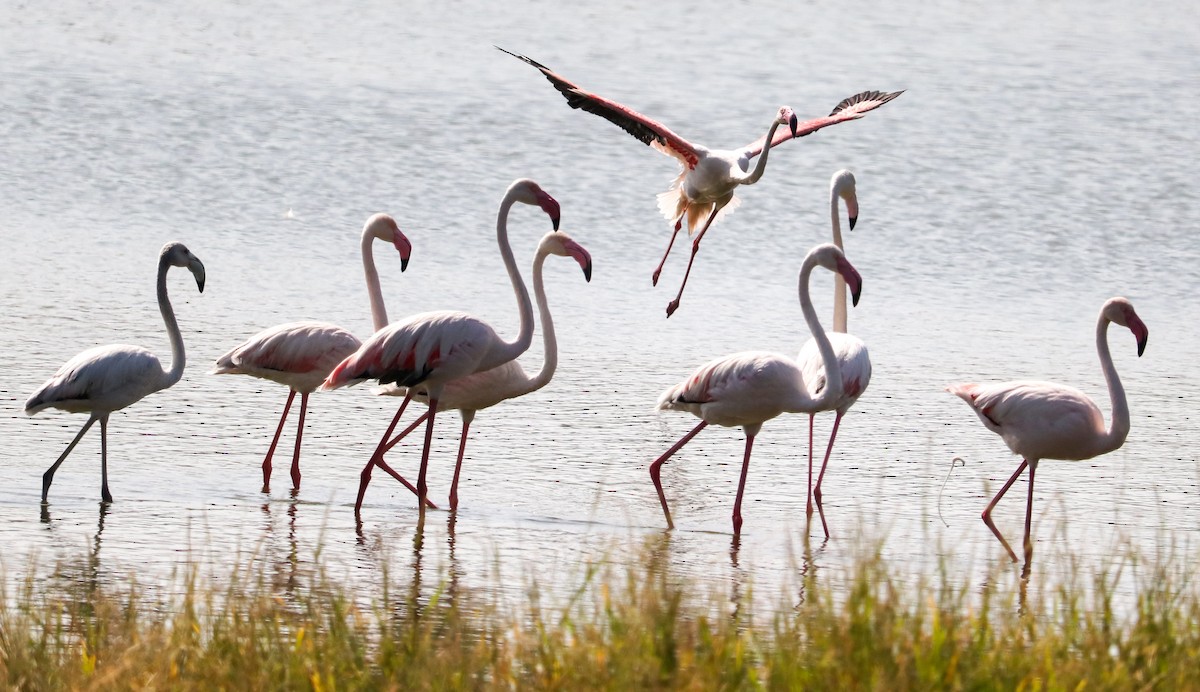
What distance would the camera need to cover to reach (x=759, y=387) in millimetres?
7434

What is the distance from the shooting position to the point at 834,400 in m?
7.40

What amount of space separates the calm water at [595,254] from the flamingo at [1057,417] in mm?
281

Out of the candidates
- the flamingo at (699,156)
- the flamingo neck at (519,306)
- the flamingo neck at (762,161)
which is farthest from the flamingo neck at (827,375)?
the flamingo neck at (762,161)

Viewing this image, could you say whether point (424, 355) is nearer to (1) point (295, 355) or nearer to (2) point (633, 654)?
(1) point (295, 355)

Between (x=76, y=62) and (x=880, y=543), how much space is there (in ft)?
56.2

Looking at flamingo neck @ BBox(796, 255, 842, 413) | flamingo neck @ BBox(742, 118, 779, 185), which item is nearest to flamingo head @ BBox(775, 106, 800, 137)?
flamingo neck @ BBox(742, 118, 779, 185)

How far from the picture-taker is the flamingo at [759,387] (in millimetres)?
7406

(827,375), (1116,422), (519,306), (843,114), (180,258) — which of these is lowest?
(1116,422)

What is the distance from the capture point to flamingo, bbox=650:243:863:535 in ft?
24.3

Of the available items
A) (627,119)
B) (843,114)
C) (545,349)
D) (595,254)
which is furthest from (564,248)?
(595,254)

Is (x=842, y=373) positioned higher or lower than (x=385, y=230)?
lower

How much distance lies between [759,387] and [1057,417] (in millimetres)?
1183

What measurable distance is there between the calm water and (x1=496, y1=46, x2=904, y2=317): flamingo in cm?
61

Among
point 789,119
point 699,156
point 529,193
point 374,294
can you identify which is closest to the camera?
point 529,193
